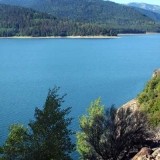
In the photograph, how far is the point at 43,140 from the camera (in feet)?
46.2

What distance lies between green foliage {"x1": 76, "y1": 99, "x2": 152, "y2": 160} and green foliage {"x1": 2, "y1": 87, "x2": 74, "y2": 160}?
1.81 m

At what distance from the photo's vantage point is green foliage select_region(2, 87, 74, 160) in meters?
13.6

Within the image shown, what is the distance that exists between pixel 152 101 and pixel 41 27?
152596 mm

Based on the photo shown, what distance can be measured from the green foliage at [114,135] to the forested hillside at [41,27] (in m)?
147

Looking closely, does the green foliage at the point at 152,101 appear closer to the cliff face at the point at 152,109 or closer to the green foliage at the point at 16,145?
the cliff face at the point at 152,109

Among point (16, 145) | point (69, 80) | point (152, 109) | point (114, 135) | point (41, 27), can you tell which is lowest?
point (69, 80)

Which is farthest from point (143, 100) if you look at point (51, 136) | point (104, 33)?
point (104, 33)

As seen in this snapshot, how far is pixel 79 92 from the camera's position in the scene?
44938 mm

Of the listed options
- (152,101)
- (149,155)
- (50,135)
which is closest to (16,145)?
(50,135)

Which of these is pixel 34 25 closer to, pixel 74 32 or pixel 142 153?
pixel 74 32

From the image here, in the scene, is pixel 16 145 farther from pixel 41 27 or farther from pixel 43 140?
pixel 41 27

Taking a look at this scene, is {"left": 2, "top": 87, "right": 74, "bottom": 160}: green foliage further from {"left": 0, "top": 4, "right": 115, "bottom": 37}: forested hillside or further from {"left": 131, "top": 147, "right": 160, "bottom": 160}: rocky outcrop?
{"left": 0, "top": 4, "right": 115, "bottom": 37}: forested hillside

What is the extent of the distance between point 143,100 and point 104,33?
443 ft

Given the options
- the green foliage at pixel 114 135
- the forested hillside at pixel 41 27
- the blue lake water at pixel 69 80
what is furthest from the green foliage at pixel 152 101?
the forested hillside at pixel 41 27
